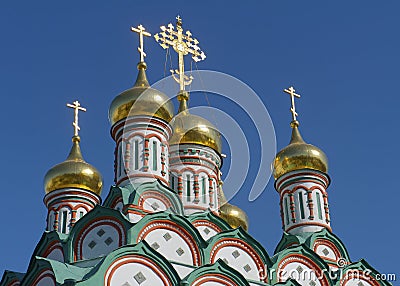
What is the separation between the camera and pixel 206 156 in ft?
43.5

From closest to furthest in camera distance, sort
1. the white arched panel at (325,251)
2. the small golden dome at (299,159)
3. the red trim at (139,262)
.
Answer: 1. the red trim at (139,262)
2. the white arched panel at (325,251)
3. the small golden dome at (299,159)

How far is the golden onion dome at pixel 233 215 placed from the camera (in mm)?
14656

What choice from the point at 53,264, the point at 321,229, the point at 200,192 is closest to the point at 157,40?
the point at 200,192

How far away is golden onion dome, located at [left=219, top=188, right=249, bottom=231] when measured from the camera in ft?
48.1

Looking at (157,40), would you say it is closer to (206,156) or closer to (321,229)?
(206,156)

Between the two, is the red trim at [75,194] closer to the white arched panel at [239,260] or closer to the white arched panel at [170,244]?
the white arched panel at [170,244]

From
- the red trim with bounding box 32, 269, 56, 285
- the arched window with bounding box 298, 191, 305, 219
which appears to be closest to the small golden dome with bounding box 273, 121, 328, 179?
the arched window with bounding box 298, 191, 305, 219

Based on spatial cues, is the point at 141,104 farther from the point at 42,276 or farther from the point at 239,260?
the point at 42,276

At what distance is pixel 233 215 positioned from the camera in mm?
14852

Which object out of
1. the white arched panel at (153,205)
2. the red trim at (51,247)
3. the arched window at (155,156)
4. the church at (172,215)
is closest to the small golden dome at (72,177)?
the church at (172,215)

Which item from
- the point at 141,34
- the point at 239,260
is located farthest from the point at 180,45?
the point at 239,260

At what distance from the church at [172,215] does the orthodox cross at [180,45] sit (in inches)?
0.7

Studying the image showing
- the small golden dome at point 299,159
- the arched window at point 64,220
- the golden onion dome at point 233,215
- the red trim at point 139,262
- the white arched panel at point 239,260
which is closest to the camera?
the red trim at point 139,262

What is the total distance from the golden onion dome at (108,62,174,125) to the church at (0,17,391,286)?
16mm
